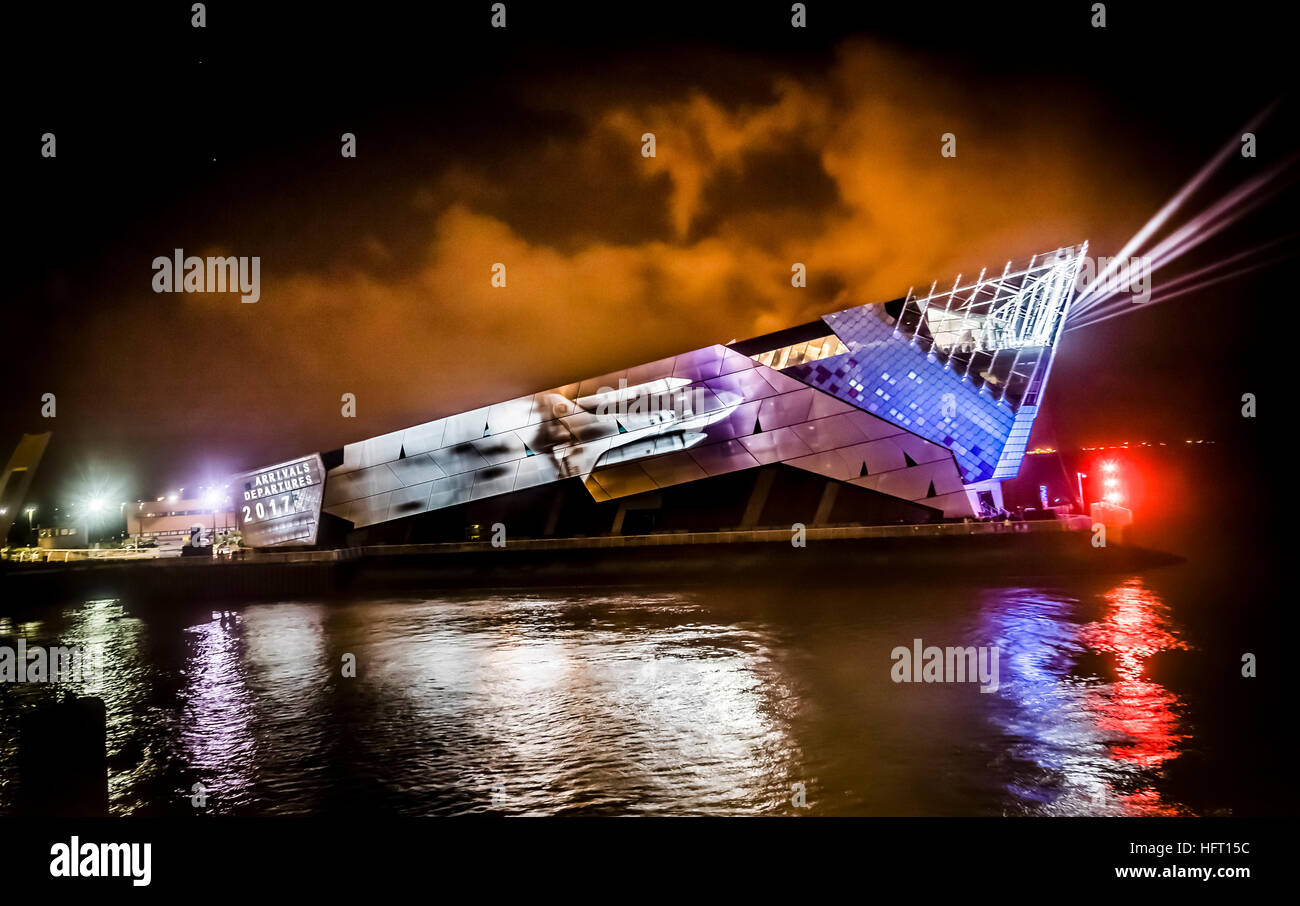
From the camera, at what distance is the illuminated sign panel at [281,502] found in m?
31.8

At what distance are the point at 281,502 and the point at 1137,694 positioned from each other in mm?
32302

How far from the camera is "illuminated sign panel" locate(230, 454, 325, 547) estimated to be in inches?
1252

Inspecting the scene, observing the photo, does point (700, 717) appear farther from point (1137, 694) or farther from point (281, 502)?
point (281, 502)

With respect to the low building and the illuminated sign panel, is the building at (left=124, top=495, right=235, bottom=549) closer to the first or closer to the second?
the low building

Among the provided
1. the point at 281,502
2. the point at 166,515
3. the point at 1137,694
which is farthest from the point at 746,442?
the point at 166,515

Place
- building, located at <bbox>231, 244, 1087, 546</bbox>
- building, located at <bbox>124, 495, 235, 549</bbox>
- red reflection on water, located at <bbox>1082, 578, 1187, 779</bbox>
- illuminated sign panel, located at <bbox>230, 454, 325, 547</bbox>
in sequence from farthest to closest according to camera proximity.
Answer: building, located at <bbox>124, 495, 235, 549</bbox> → illuminated sign panel, located at <bbox>230, 454, 325, 547</bbox> → building, located at <bbox>231, 244, 1087, 546</bbox> → red reflection on water, located at <bbox>1082, 578, 1187, 779</bbox>

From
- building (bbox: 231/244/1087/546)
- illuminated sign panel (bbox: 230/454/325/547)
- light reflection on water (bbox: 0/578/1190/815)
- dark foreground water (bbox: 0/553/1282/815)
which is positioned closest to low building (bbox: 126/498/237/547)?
illuminated sign panel (bbox: 230/454/325/547)

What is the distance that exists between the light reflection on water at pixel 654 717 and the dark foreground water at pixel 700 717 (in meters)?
0.04

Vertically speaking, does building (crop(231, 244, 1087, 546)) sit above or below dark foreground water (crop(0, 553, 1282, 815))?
above

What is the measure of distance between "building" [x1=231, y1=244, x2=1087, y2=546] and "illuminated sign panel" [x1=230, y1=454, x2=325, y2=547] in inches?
2.5

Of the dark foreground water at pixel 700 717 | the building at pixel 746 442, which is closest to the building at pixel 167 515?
the building at pixel 746 442

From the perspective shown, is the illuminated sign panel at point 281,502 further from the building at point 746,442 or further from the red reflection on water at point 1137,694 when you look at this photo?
the red reflection on water at point 1137,694
